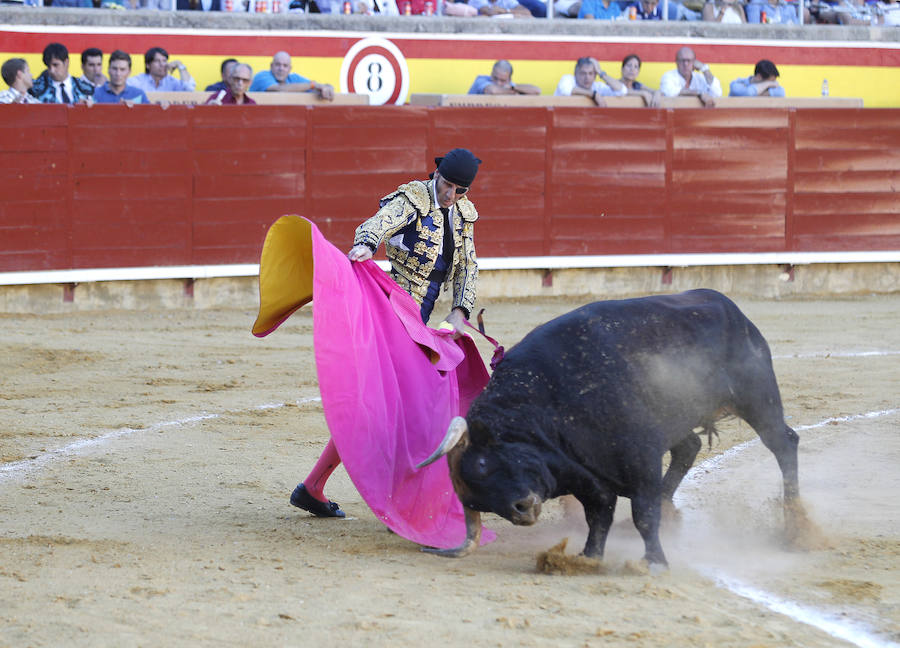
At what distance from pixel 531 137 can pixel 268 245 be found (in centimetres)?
582

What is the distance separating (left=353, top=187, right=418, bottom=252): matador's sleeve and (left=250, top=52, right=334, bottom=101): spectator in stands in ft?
17.1

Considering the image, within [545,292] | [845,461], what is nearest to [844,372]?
[845,461]

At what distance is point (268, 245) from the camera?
4.24m

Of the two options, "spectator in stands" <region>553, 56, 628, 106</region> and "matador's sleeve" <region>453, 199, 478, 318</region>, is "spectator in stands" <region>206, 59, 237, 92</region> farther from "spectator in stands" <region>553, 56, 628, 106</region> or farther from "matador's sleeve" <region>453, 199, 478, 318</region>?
"matador's sleeve" <region>453, 199, 478, 318</region>

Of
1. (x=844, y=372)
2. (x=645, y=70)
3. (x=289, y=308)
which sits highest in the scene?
(x=645, y=70)

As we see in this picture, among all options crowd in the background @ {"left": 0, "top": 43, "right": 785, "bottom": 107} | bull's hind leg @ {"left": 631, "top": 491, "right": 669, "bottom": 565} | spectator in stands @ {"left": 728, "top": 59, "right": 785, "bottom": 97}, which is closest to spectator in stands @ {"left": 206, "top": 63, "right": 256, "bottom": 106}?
crowd in the background @ {"left": 0, "top": 43, "right": 785, "bottom": 107}

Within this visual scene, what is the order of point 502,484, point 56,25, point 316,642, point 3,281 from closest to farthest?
point 316,642
point 502,484
point 3,281
point 56,25

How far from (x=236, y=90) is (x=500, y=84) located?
209 cm

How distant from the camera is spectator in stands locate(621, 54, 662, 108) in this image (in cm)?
1020

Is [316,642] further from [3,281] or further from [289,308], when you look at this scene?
[3,281]

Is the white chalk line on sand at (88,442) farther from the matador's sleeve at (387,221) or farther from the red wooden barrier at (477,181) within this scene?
the red wooden barrier at (477,181)

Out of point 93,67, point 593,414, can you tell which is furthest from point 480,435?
point 93,67

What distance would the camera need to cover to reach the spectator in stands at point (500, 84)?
32.7 feet

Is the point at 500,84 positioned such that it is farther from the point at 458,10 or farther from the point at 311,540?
the point at 311,540
